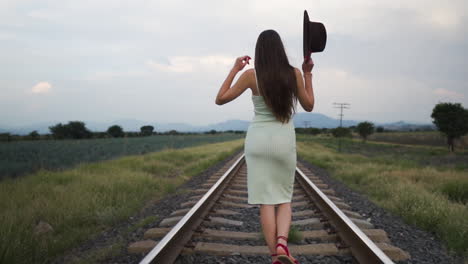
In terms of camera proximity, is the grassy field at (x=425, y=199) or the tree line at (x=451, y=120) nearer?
the grassy field at (x=425, y=199)

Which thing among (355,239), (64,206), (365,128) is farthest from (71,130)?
(365,128)

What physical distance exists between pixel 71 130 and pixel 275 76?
46462mm

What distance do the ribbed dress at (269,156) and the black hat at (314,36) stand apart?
48cm

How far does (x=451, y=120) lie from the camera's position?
43.7 m

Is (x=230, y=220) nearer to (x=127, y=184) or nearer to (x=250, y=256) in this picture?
(x=250, y=256)

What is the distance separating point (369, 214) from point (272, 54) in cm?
352

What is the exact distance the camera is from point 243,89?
2.18 metres

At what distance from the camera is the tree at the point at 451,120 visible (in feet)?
140

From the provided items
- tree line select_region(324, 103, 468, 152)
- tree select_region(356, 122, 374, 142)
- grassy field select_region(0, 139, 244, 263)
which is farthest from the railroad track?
tree select_region(356, 122, 374, 142)

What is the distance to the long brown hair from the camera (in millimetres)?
2100

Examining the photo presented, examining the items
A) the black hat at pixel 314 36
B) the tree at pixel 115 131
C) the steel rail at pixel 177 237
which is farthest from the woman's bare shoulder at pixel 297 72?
the tree at pixel 115 131

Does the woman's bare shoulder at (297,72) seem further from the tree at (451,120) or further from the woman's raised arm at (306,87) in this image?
the tree at (451,120)

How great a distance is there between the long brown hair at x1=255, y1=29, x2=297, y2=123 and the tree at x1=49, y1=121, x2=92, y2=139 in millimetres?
44460

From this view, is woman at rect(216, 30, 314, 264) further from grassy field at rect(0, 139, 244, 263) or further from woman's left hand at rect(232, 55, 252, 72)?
grassy field at rect(0, 139, 244, 263)
